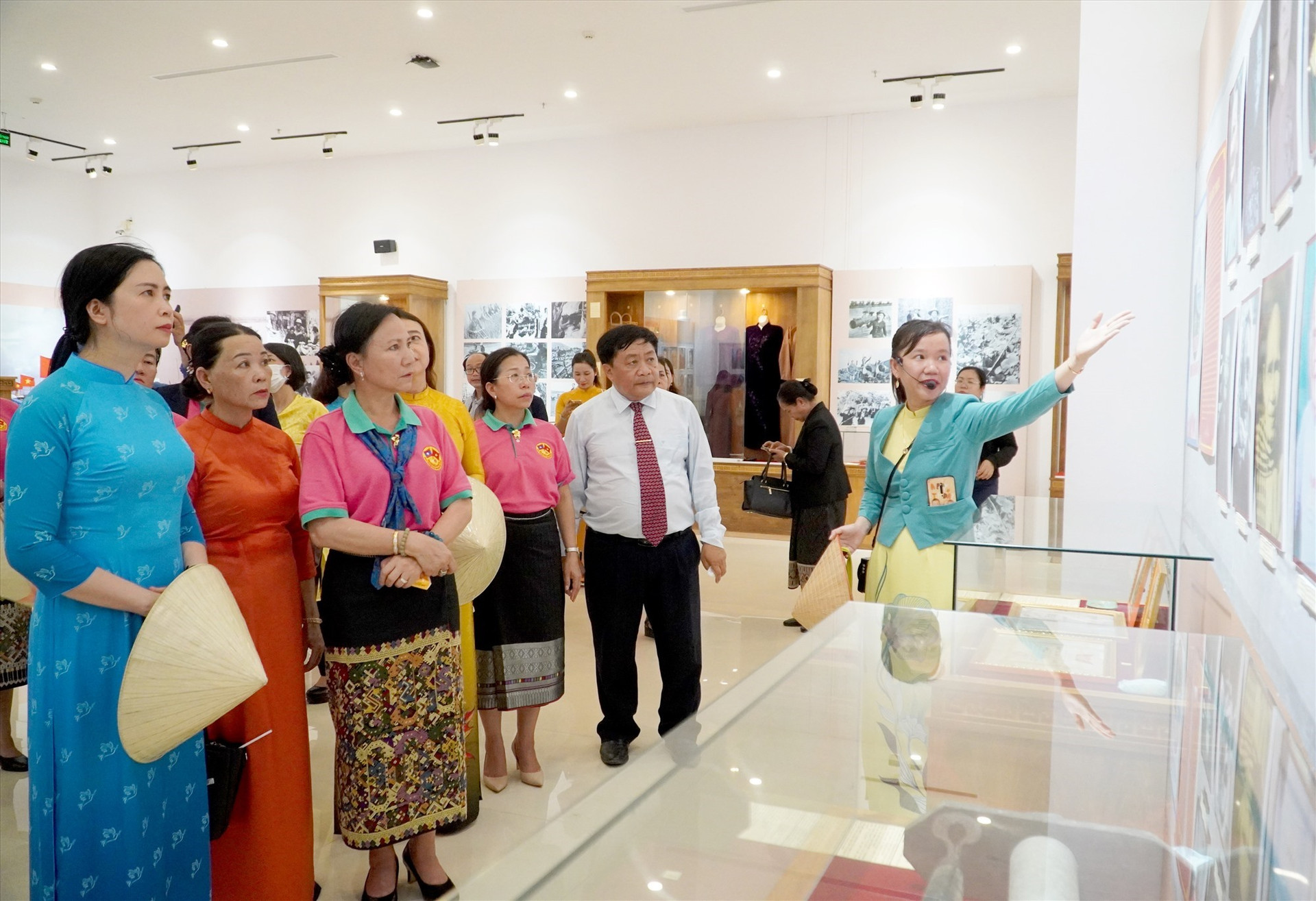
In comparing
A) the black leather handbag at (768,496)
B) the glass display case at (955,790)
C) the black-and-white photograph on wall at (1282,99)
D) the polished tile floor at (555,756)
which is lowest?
the polished tile floor at (555,756)

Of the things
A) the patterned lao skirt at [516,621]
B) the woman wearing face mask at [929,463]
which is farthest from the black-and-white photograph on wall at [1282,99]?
the patterned lao skirt at [516,621]

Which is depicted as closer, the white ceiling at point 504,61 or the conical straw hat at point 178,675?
the conical straw hat at point 178,675

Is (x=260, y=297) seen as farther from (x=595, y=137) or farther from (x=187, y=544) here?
(x=187, y=544)

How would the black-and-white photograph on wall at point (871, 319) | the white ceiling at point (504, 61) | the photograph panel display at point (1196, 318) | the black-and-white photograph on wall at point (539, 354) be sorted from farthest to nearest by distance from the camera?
the black-and-white photograph on wall at point (539, 354)
the black-and-white photograph on wall at point (871, 319)
the white ceiling at point (504, 61)
the photograph panel display at point (1196, 318)

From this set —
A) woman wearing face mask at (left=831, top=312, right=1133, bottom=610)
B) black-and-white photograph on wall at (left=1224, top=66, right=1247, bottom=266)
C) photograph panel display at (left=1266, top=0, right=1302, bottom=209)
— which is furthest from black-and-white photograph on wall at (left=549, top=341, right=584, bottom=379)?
photograph panel display at (left=1266, top=0, right=1302, bottom=209)

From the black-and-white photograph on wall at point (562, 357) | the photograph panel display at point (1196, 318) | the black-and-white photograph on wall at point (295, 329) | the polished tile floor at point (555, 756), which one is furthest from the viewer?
the black-and-white photograph on wall at point (295, 329)

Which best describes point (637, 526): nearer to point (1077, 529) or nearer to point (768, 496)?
point (1077, 529)

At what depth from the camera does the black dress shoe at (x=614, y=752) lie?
3.92m

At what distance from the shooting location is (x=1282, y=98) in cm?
188

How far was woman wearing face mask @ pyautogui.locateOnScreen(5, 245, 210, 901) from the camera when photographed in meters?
2.05

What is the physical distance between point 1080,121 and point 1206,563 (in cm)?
288

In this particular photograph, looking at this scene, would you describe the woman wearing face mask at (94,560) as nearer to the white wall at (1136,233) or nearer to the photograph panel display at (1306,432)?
the photograph panel display at (1306,432)

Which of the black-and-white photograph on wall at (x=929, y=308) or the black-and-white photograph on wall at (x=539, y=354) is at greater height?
the black-and-white photograph on wall at (x=929, y=308)

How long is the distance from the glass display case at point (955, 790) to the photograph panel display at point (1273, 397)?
0.34 metres
